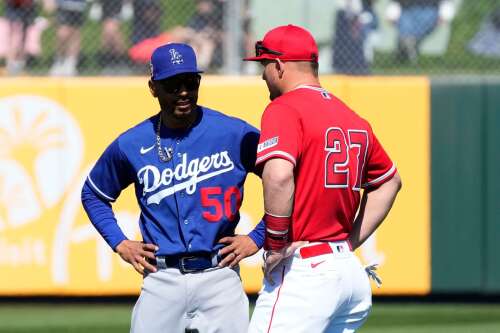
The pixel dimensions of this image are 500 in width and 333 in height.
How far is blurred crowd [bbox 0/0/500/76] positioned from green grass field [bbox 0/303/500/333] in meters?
2.07

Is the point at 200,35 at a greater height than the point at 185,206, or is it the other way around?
the point at 200,35

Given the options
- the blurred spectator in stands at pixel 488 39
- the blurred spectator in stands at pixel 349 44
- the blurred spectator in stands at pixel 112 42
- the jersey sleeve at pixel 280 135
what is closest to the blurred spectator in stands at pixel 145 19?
the blurred spectator in stands at pixel 112 42

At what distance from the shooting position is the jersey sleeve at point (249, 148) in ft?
15.5

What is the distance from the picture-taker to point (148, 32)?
9.05m

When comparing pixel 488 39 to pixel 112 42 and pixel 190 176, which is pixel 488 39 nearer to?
pixel 112 42

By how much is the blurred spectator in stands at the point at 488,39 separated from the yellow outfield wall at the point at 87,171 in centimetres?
137

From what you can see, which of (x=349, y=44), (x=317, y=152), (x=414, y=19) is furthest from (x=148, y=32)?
(x=317, y=152)

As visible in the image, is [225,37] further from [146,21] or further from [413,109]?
[413,109]

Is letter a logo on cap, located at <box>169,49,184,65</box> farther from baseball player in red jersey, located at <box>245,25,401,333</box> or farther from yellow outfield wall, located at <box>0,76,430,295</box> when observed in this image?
yellow outfield wall, located at <box>0,76,430,295</box>

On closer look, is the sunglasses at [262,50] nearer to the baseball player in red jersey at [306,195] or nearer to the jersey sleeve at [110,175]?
the baseball player in red jersey at [306,195]

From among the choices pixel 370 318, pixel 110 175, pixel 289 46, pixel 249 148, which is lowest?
pixel 370 318

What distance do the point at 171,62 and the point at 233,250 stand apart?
88 centimetres

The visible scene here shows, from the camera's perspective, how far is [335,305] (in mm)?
4273

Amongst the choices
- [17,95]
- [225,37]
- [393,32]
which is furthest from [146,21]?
[393,32]
